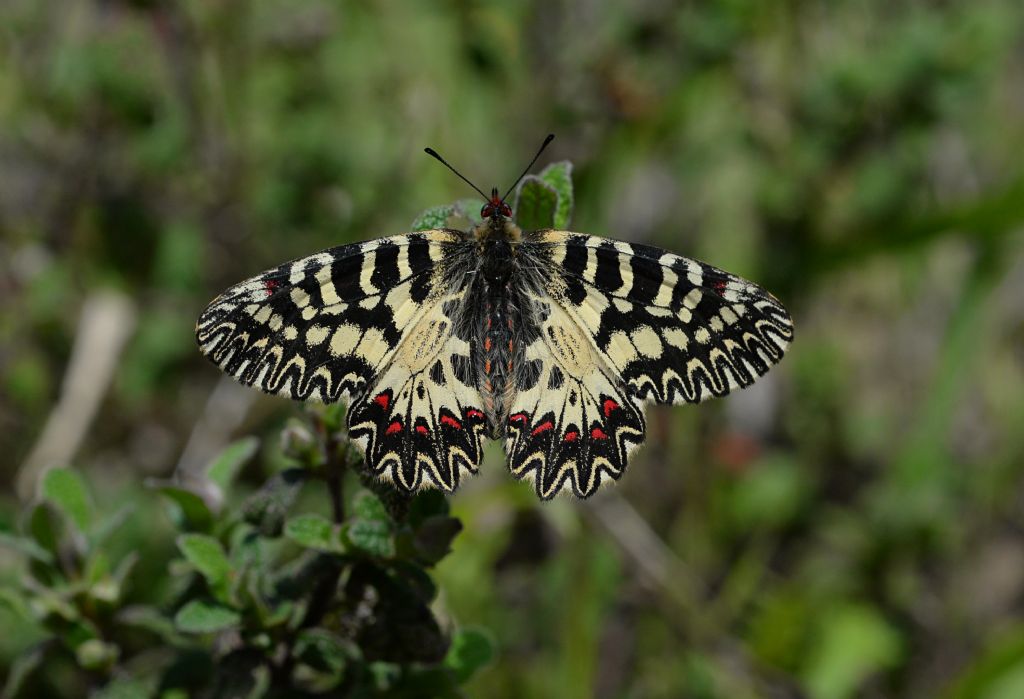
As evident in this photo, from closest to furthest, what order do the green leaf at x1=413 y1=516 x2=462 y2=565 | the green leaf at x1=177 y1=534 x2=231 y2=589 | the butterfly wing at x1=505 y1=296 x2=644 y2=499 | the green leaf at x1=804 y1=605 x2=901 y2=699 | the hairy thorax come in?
the green leaf at x1=413 y1=516 x2=462 y2=565 → the green leaf at x1=177 y1=534 x2=231 y2=589 → the butterfly wing at x1=505 y1=296 x2=644 y2=499 → the hairy thorax → the green leaf at x1=804 y1=605 x2=901 y2=699

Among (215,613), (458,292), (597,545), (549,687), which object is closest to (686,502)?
(597,545)

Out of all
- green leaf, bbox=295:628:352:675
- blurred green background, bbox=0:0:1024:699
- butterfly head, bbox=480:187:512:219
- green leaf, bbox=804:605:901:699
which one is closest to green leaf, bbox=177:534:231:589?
green leaf, bbox=295:628:352:675

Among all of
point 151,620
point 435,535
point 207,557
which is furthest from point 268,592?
point 435,535

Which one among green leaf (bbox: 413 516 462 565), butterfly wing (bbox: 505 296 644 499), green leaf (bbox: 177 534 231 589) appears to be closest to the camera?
green leaf (bbox: 413 516 462 565)

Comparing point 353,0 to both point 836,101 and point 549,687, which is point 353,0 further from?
point 549,687

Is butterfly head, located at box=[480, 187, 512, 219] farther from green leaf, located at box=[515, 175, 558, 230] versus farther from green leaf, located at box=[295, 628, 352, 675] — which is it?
green leaf, located at box=[295, 628, 352, 675]

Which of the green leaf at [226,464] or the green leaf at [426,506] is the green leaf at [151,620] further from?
the green leaf at [426,506]

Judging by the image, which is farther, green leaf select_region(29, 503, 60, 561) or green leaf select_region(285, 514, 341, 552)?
green leaf select_region(29, 503, 60, 561)
